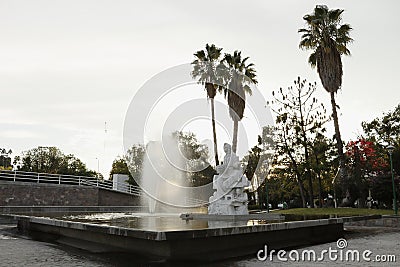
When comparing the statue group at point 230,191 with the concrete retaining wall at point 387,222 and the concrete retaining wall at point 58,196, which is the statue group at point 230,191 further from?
the concrete retaining wall at point 58,196

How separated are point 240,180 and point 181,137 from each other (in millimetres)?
18706

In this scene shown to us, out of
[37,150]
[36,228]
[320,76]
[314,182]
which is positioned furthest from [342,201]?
[37,150]

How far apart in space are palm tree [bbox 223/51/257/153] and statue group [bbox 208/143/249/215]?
15675 mm

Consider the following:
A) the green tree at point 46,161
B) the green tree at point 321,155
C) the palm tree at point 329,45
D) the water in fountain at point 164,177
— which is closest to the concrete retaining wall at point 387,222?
the palm tree at point 329,45

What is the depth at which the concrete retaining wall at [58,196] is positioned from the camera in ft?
92.6

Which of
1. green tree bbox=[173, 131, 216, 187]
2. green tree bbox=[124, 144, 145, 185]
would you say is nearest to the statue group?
green tree bbox=[173, 131, 216, 187]

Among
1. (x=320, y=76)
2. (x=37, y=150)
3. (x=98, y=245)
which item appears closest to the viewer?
(x=98, y=245)

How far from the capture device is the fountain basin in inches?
286

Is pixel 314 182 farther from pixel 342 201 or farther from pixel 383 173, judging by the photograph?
pixel 342 201

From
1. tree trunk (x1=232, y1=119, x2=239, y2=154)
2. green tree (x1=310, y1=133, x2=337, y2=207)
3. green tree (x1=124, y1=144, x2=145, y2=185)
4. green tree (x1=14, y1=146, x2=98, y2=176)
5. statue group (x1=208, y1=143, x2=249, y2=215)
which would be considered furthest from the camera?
green tree (x1=14, y1=146, x2=98, y2=176)

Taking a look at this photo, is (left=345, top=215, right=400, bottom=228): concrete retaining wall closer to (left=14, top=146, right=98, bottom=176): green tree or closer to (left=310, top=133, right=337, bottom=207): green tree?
(left=310, top=133, right=337, bottom=207): green tree

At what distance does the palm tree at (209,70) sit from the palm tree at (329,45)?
25.4ft

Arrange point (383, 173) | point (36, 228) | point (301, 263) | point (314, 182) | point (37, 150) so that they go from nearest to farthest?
point (301, 263) < point (36, 228) < point (383, 173) < point (314, 182) < point (37, 150)

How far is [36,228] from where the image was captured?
43.0ft
